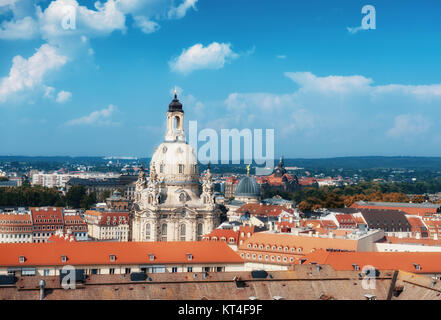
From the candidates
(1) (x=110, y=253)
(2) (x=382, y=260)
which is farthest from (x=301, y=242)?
(1) (x=110, y=253)

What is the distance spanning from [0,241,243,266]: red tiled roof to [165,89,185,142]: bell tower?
3931 centimetres

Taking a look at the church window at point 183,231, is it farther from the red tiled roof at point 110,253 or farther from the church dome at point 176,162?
the red tiled roof at point 110,253

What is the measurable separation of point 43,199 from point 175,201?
7625 cm

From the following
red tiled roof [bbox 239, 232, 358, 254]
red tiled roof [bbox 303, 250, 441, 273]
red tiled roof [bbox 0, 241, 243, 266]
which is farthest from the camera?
red tiled roof [bbox 239, 232, 358, 254]

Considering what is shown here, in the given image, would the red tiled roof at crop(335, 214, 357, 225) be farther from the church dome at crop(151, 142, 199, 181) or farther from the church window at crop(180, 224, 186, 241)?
the church window at crop(180, 224, 186, 241)

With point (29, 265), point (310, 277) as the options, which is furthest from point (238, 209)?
point (310, 277)

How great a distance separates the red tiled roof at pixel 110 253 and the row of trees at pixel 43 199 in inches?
4058

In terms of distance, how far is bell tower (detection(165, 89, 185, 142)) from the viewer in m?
102

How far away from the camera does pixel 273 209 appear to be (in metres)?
124

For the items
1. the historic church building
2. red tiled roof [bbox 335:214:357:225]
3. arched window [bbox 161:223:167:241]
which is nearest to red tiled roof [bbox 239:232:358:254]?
the historic church building
